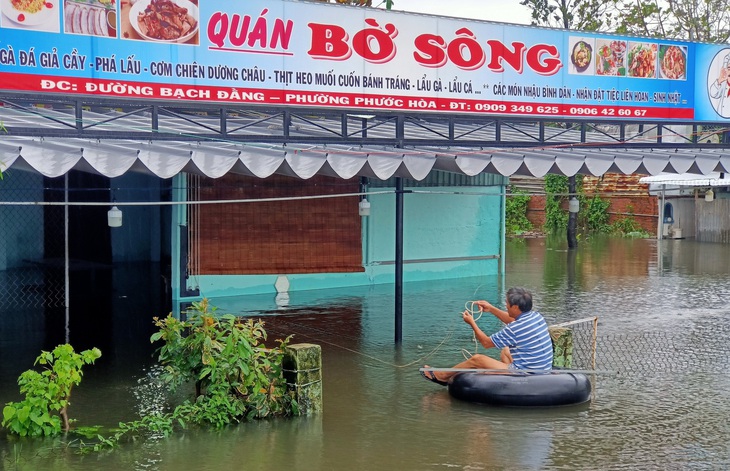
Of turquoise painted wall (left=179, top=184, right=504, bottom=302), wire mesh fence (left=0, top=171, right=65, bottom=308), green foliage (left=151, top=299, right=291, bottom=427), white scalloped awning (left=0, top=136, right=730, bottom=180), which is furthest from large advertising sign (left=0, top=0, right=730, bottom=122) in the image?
wire mesh fence (left=0, top=171, right=65, bottom=308)

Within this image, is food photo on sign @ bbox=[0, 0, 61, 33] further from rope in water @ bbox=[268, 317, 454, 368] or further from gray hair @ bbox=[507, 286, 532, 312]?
gray hair @ bbox=[507, 286, 532, 312]

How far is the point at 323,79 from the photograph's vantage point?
1448 cm

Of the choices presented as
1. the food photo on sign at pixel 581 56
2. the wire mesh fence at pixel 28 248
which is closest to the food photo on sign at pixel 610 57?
the food photo on sign at pixel 581 56

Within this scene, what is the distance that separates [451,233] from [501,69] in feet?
26.0

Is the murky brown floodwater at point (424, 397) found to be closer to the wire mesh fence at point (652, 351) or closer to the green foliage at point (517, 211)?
the wire mesh fence at point (652, 351)

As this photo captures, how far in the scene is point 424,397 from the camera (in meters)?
11.5

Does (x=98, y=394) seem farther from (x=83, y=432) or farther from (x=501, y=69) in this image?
(x=501, y=69)

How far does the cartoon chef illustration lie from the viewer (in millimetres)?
17938

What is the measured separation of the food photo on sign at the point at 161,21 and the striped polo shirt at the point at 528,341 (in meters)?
6.62

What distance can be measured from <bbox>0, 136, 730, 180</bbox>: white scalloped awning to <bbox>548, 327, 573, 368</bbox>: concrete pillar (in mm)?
3189

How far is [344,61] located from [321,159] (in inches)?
86.3

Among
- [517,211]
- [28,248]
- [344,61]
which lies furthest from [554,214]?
[344,61]

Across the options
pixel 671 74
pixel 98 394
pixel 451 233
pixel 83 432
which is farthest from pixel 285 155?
pixel 451 233

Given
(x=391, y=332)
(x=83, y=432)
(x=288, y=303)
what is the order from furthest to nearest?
1. (x=288, y=303)
2. (x=391, y=332)
3. (x=83, y=432)
